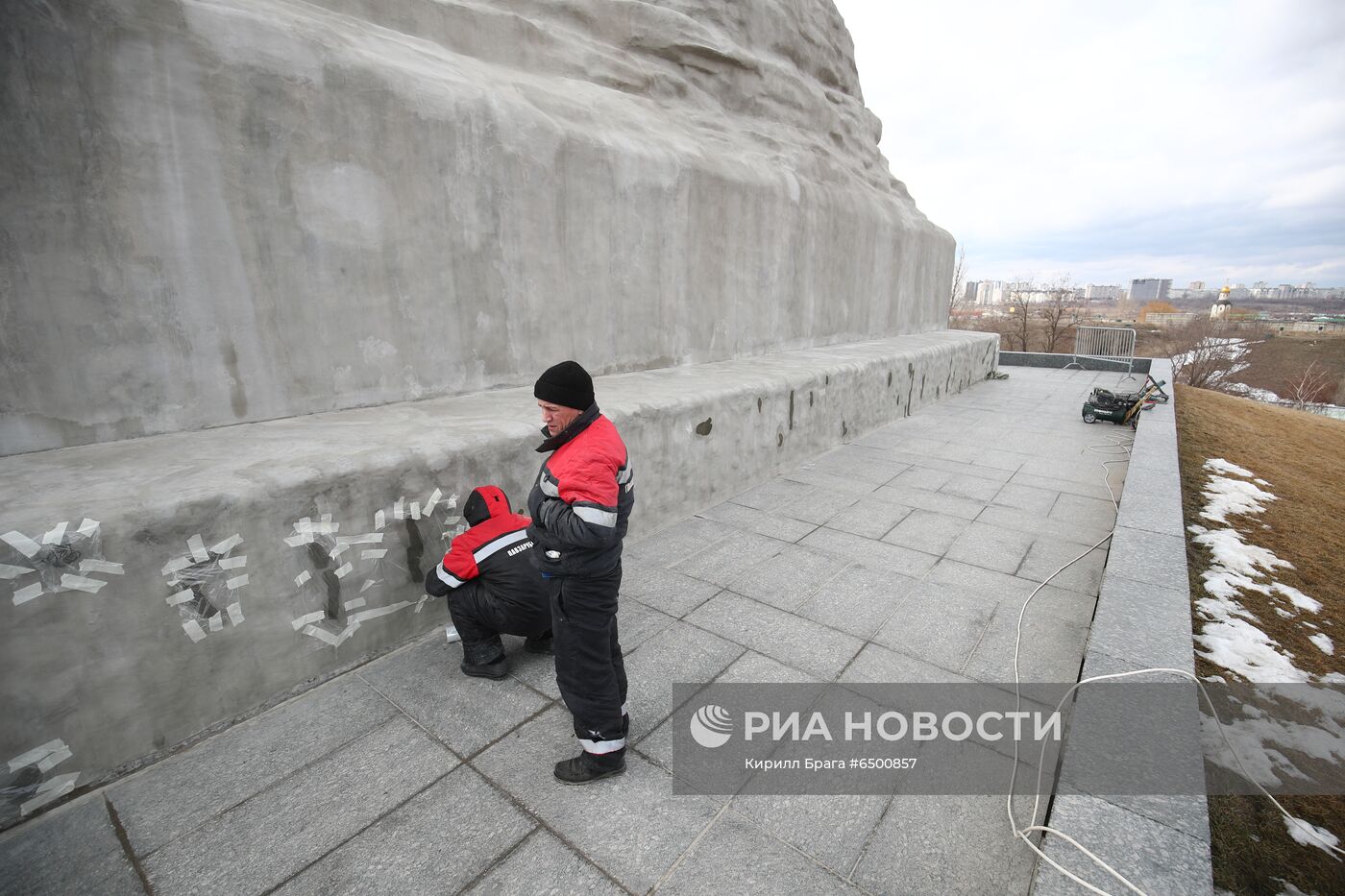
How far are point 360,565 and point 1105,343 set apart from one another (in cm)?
2099

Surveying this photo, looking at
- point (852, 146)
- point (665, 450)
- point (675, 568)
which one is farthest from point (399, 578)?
point (852, 146)

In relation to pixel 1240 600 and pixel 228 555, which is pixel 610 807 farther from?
pixel 1240 600

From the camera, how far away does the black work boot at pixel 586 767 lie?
251 centimetres

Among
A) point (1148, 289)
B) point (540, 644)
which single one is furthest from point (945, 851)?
point (1148, 289)

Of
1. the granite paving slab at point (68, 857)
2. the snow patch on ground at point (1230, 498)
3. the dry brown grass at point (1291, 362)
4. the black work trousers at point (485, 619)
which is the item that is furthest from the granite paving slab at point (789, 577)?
the dry brown grass at point (1291, 362)

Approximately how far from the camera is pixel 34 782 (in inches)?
91.0

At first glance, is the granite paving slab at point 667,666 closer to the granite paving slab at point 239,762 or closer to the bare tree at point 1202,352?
the granite paving slab at point 239,762

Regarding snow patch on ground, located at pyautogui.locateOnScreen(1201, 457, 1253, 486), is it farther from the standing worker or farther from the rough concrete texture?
the standing worker

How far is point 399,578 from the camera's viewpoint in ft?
11.1

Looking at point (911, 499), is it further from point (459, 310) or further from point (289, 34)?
point (289, 34)

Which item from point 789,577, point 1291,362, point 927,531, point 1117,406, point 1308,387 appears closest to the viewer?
point 789,577

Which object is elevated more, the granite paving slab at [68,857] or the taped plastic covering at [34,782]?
the taped plastic covering at [34,782]

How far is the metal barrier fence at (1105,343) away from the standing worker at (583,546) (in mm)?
19104

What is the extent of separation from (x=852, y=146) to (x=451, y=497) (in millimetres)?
10476
